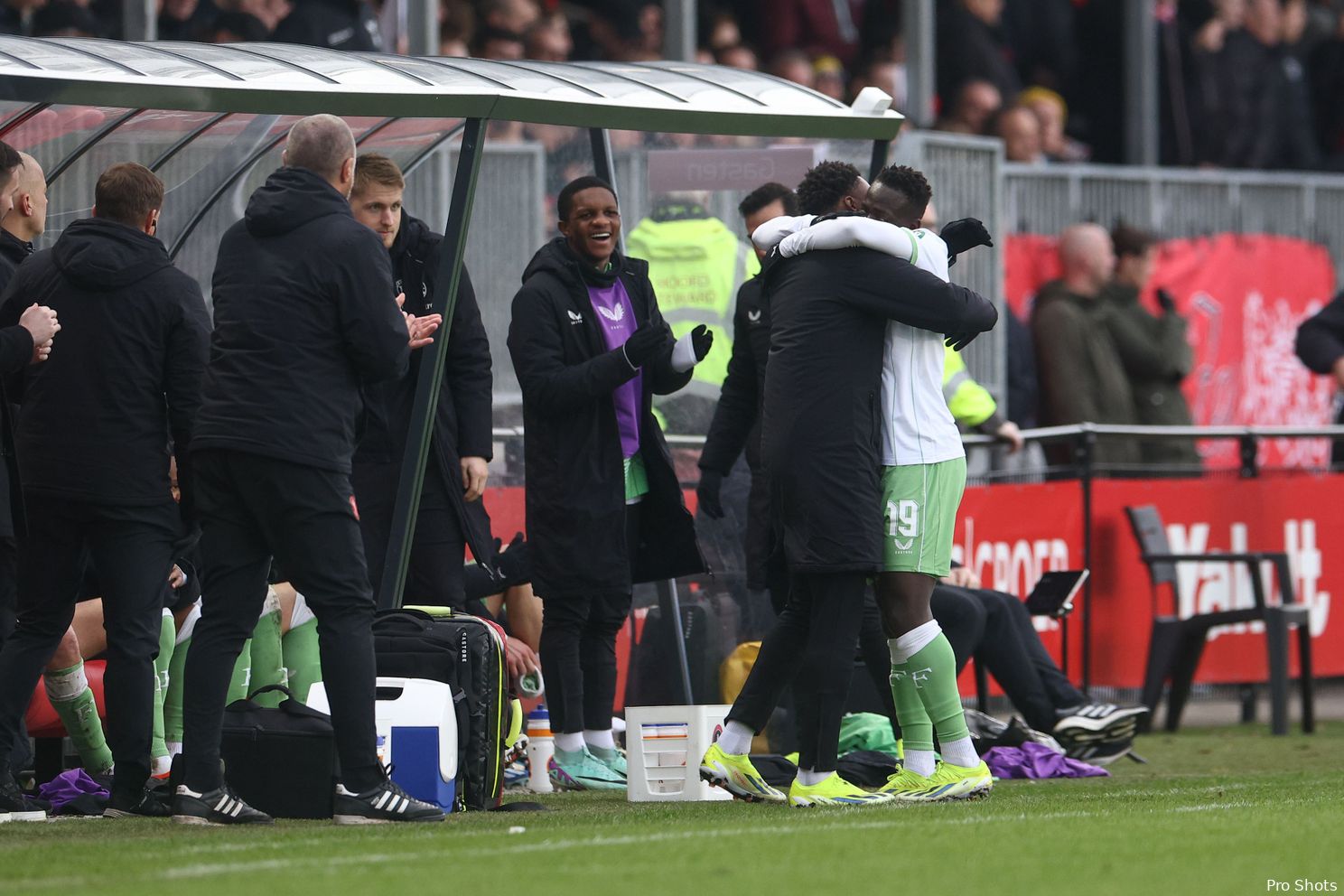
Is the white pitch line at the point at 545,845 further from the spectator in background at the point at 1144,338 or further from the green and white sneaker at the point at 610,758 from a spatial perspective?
the spectator in background at the point at 1144,338

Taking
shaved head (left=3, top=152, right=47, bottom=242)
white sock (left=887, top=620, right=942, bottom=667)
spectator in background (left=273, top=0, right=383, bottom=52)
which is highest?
spectator in background (left=273, top=0, right=383, bottom=52)

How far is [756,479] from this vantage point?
347 inches

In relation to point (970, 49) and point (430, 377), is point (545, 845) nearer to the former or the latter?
point (430, 377)

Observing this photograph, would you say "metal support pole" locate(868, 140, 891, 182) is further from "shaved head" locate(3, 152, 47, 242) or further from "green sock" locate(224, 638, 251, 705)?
"shaved head" locate(3, 152, 47, 242)

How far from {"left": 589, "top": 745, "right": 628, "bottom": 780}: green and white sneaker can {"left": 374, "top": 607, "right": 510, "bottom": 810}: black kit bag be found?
3.14ft

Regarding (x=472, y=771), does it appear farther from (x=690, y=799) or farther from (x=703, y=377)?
(x=703, y=377)

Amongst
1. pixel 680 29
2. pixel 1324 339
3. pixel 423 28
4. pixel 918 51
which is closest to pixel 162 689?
pixel 423 28

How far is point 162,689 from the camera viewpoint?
834 centimetres

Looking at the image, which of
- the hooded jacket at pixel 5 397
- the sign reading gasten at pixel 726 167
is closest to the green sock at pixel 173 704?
the hooded jacket at pixel 5 397

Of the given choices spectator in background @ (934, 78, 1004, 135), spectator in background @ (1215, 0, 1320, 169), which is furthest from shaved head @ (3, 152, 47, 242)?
spectator in background @ (1215, 0, 1320, 169)

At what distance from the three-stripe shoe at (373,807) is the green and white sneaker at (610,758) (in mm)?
1769

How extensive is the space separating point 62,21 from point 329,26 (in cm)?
147

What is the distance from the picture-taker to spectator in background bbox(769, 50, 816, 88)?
14383 millimetres

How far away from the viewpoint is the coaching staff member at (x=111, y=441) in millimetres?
7207
